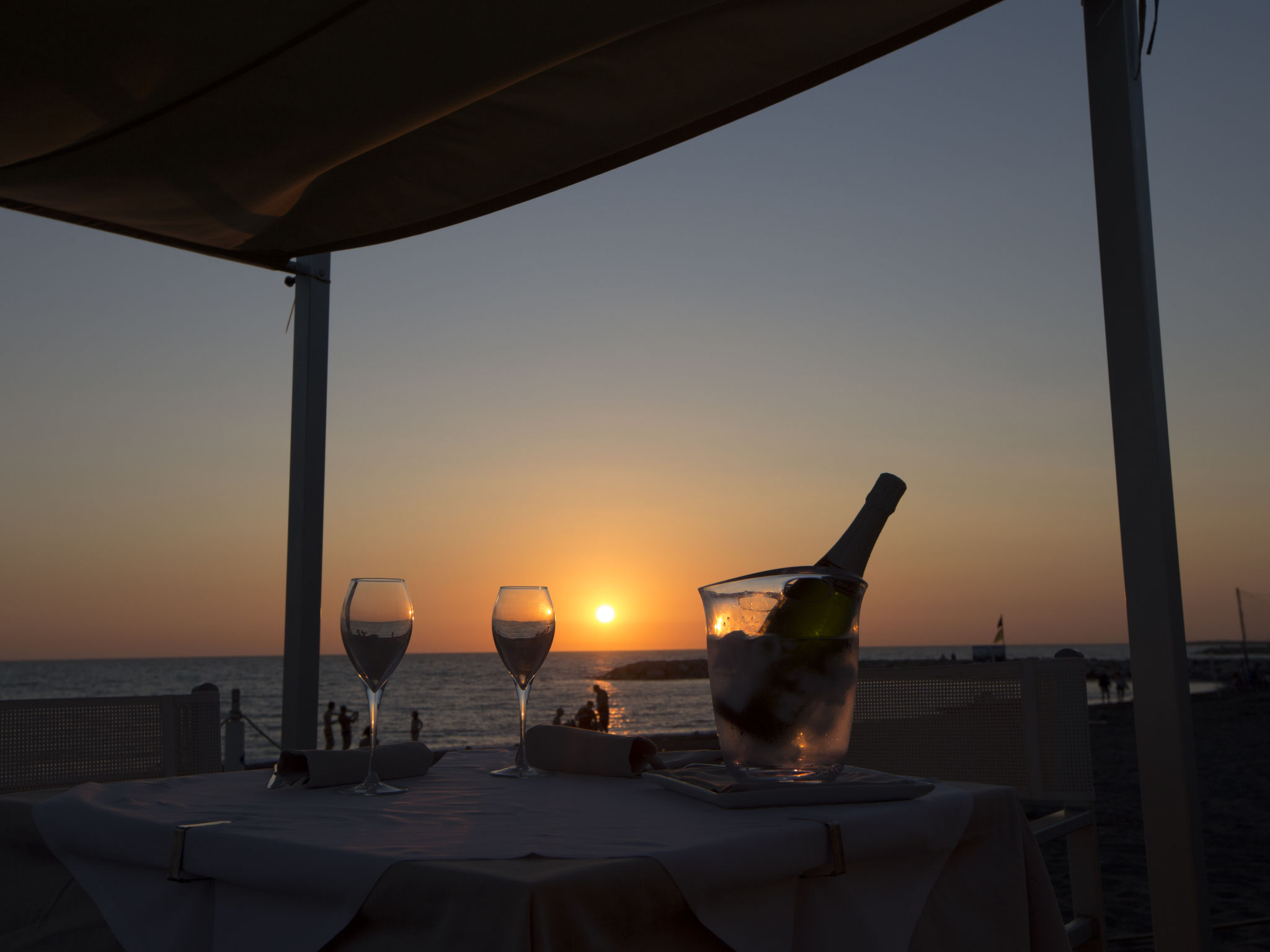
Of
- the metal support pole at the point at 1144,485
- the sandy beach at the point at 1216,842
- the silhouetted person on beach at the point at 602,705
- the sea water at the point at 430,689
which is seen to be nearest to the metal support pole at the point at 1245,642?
the sea water at the point at 430,689

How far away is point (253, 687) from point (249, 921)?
50167mm

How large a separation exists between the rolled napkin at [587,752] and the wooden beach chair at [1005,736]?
734mm

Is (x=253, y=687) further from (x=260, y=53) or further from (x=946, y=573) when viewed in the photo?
(x=260, y=53)

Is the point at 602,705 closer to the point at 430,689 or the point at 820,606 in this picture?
the point at 820,606

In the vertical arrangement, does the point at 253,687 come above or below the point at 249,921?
below

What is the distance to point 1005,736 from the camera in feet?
5.31

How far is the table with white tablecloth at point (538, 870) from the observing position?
1.62 feet

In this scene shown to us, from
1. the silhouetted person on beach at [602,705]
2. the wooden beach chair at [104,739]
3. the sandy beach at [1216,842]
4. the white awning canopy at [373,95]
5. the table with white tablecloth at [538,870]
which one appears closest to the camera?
the table with white tablecloth at [538,870]

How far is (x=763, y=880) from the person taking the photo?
0.59 m

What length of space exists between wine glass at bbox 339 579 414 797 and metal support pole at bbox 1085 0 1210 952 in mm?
1358

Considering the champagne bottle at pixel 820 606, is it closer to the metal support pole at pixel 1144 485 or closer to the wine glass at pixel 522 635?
the wine glass at pixel 522 635

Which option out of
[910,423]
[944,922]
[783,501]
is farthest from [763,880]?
[783,501]

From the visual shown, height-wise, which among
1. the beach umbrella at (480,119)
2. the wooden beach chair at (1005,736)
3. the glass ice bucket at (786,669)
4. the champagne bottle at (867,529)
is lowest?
the wooden beach chair at (1005,736)

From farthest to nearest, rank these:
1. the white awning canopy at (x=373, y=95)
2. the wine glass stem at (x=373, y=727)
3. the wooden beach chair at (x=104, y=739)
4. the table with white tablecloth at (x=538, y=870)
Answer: the wooden beach chair at (x=104, y=739), the white awning canopy at (x=373, y=95), the wine glass stem at (x=373, y=727), the table with white tablecloth at (x=538, y=870)
